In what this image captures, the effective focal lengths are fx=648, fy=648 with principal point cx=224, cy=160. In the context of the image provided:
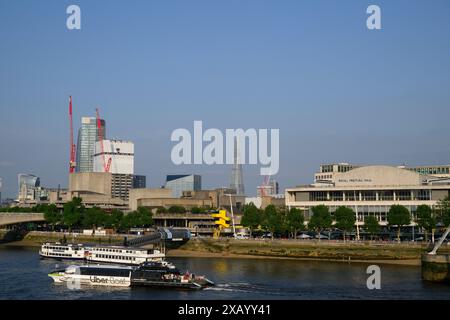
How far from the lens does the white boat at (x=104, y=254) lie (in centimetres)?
6066

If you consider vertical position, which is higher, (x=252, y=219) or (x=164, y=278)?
(x=252, y=219)

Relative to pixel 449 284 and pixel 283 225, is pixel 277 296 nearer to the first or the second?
pixel 449 284

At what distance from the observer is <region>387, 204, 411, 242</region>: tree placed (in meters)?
70.7

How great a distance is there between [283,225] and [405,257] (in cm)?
1924

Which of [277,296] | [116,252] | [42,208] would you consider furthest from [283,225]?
[42,208]

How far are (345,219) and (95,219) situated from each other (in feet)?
135

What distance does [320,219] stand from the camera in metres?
74.2

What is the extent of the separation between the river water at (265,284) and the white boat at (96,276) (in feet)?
3.69

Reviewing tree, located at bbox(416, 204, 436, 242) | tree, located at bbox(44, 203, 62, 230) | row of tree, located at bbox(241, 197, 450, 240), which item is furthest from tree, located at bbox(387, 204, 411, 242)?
tree, located at bbox(44, 203, 62, 230)

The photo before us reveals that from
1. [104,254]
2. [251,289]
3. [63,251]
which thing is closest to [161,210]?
[63,251]

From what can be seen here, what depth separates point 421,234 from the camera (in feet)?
246

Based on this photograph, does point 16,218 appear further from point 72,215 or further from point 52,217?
point 72,215

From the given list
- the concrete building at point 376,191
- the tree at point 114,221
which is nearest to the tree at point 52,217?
the tree at point 114,221

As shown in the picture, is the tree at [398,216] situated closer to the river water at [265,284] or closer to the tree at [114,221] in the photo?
the river water at [265,284]
